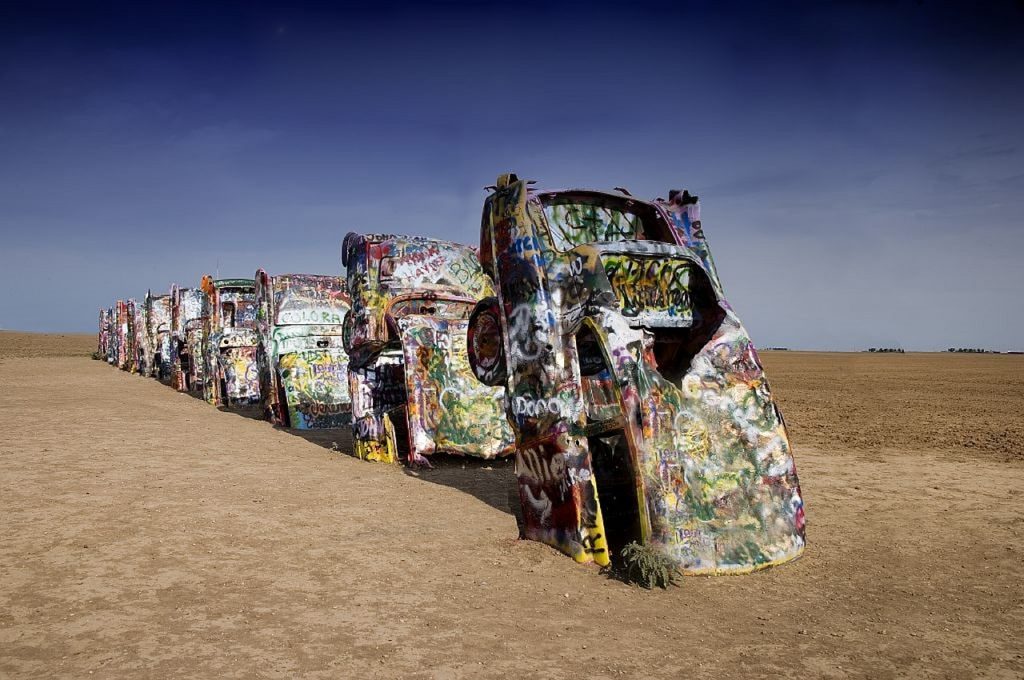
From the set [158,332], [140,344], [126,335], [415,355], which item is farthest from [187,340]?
[415,355]

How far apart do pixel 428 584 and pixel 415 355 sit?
16.4 feet

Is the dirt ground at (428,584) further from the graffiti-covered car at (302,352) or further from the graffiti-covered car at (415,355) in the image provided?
the graffiti-covered car at (302,352)

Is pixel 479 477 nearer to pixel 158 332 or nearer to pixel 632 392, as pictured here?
pixel 632 392

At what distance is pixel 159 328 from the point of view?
27438 mm

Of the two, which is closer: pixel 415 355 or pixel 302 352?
pixel 415 355

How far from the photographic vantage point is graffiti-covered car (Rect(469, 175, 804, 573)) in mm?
5301

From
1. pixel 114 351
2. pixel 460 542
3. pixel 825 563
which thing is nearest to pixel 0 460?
pixel 460 542

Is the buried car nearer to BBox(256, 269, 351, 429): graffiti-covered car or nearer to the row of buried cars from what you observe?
BBox(256, 269, 351, 429): graffiti-covered car

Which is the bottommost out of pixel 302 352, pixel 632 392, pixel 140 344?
pixel 632 392

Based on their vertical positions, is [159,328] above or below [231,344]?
above

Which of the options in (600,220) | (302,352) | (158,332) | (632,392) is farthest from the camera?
(158,332)

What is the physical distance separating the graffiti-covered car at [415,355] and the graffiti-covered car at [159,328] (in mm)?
18870

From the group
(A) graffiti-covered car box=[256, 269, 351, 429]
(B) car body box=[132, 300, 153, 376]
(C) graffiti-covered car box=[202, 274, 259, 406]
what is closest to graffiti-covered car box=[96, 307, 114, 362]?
(B) car body box=[132, 300, 153, 376]

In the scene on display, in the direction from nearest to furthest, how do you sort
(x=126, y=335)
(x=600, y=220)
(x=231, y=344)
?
1. (x=600, y=220)
2. (x=231, y=344)
3. (x=126, y=335)
